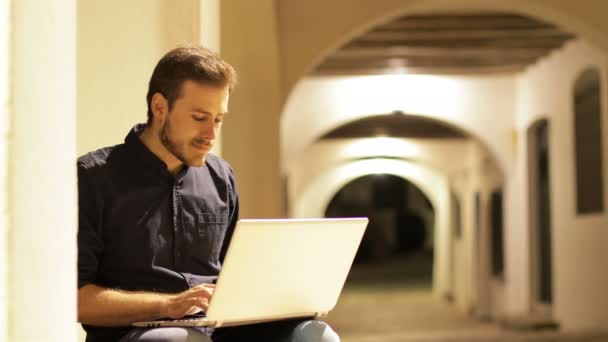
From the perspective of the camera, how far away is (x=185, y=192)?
2.32 metres

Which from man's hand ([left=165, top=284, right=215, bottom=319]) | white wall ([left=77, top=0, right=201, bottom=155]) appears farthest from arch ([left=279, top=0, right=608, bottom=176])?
man's hand ([left=165, top=284, right=215, bottom=319])

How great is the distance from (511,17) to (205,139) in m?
8.04

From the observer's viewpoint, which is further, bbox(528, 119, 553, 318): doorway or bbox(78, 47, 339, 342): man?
bbox(528, 119, 553, 318): doorway

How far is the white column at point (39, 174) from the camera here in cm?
147

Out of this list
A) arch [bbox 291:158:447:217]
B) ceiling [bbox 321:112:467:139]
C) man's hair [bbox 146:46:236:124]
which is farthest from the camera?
arch [bbox 291:158:447:217]

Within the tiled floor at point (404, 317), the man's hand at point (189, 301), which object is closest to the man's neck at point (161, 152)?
the man's hand at point (189, 301)

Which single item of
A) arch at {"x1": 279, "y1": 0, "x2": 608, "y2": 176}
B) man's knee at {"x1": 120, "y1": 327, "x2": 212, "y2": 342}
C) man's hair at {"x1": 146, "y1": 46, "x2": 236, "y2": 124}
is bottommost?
man's knee at {"x1": 120, "y1": 327, "x2": 212, "y2": 342}

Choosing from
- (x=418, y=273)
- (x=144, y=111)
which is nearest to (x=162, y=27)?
(x=144, y=111)

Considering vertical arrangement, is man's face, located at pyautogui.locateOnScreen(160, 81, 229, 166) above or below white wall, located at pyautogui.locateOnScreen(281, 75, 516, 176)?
below

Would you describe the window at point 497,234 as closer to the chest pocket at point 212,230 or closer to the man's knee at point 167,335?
the chest pocket at point 212,230

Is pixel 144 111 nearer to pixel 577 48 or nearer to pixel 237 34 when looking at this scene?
pixel 237 34

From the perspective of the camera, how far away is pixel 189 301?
6.85 ft

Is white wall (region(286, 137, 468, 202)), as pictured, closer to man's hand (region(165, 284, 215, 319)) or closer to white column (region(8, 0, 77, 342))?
man's hand (region(165, 284, 215, 319))

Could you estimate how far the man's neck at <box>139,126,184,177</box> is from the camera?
233 cm
